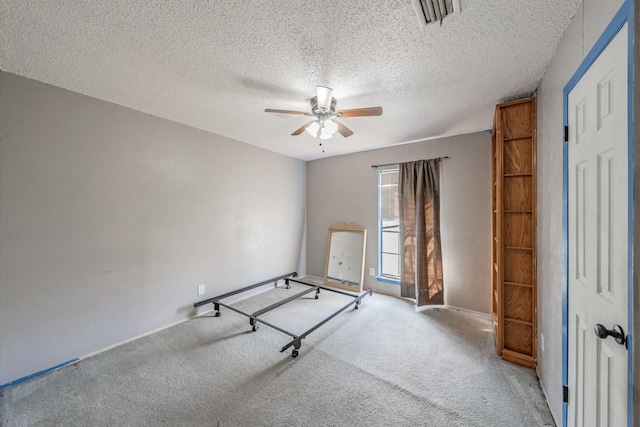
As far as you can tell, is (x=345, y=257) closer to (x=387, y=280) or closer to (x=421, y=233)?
(x=387, y=280)

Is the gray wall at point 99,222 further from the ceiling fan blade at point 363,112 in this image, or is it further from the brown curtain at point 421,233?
the brown curtain at point 421,233

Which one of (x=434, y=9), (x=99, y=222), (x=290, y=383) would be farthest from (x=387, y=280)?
(x=99, y=222)

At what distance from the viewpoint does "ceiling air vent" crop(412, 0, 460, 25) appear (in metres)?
1.13

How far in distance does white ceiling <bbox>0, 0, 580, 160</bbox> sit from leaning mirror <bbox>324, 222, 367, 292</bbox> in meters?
2.19

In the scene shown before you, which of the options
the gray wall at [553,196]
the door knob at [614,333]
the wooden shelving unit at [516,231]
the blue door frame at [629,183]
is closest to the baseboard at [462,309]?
the wooden shelving unit at [516,231]

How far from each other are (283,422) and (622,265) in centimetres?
193

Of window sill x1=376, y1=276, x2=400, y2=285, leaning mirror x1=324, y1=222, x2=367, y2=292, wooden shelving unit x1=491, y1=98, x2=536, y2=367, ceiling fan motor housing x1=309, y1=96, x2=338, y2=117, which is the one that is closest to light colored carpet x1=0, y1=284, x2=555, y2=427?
Result: wooden shelving unit x1=491, y1=98, x2=536, y2=367

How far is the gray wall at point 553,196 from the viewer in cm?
121

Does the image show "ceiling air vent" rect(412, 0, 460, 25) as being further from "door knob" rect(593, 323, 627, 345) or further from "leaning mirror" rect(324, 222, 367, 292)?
"leaning mirror" rect(324, 222, 367, 292)

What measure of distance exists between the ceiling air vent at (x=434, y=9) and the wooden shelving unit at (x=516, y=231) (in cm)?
134

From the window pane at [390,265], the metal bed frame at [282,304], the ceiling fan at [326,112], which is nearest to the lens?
the ceiling fan at [326,112]

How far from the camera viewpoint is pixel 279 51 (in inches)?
59.4

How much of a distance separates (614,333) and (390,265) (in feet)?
10.00

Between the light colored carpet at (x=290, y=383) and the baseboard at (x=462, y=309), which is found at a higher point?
the baseboard at (x=462, y=309)
